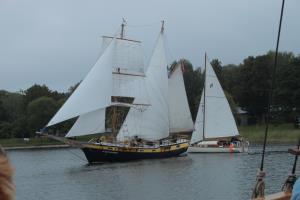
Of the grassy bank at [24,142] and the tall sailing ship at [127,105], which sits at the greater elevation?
the tall sailing ship at [127,105]

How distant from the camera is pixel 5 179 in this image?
205cm

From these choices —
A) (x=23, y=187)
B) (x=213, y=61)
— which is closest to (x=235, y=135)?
(x=23, y=187)

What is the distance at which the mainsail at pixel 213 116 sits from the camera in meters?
63.8

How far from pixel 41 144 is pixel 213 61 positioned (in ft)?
141

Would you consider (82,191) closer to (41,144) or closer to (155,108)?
(155,108)

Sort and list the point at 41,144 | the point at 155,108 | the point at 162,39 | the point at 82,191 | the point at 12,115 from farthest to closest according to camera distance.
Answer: the point at 12,115 → the point at 41,144 → the point at 162,39 → the point at 155,108 → the point at 82,191

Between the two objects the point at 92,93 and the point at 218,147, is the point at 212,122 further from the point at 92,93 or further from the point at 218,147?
the point at 92,93

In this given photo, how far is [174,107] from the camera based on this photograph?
61500 mm

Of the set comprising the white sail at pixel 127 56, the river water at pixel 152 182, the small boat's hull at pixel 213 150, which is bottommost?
the river water at pixel 152 182

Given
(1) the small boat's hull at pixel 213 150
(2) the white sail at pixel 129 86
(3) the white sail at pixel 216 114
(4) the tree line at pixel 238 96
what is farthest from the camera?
(4) the tree line at pixel 238 96

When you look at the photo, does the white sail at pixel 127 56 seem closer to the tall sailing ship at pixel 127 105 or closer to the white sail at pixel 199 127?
the tall sailing ship at pixel 127 105

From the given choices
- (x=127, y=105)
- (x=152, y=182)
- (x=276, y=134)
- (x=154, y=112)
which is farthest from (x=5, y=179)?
(x=276, y=134)

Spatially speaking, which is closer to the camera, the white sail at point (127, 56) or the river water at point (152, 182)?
the river water at point (152, 182)

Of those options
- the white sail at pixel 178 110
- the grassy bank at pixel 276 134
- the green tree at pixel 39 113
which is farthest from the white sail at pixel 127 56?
the green tree at pixel 39 113
